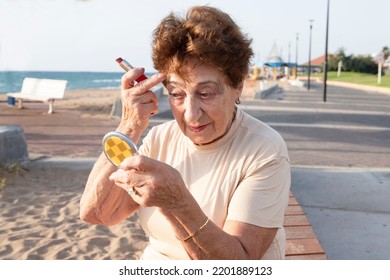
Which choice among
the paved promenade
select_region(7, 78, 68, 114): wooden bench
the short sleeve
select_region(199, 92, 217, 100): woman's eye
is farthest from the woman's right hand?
select_region(7, 78, 68, 114): wooden bench

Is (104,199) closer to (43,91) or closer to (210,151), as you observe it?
(210,151)

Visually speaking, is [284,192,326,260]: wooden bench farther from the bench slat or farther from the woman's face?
the bench slat

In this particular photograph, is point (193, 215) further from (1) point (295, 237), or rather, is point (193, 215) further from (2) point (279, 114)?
(2) point (279, 114)

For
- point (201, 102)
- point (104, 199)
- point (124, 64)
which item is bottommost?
point (104, 199)

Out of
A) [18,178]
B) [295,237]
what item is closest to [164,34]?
[295,237]

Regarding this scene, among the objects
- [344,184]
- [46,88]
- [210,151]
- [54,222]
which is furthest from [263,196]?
[46,88]

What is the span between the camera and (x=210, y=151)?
1.73m

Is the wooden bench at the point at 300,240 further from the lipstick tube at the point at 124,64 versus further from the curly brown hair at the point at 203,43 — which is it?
the lipstick tube at the point at 124,64

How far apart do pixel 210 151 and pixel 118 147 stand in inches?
17.0

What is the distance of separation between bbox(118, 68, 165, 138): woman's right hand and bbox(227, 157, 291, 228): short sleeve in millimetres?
420

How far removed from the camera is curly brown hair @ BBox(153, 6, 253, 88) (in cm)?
158

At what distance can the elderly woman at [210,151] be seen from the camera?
60.6 inches

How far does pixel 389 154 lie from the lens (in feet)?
24.6

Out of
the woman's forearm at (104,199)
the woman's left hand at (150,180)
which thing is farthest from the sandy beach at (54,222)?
the woman's left hand at (150,180)
